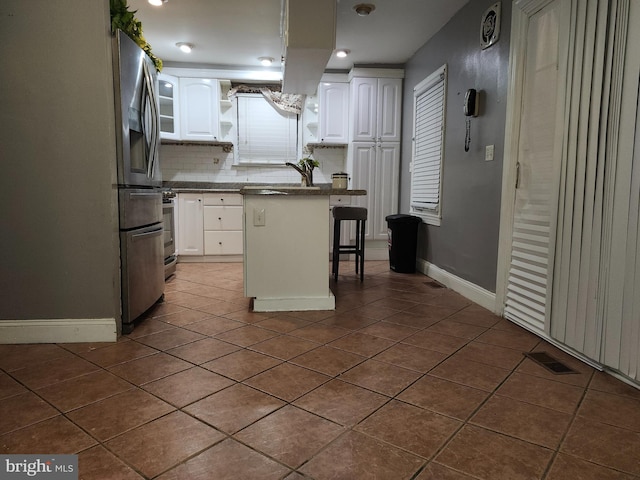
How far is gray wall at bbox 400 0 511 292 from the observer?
9.87 feet

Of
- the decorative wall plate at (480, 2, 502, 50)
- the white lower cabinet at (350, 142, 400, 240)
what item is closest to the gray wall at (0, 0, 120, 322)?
the decorative wall plate at (480, 2, 502, 50)

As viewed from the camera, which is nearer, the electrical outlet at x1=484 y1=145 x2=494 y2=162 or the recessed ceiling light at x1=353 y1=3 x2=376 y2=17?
the electrical outlet at x1=484 y1=145 x2=494 y2=162

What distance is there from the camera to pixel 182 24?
13.2ft

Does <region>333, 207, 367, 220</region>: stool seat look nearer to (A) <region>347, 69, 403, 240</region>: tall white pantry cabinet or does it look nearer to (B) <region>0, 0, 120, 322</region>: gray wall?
(A) <region>347, 69, 403, 240</region>: tall white pantry cabinet

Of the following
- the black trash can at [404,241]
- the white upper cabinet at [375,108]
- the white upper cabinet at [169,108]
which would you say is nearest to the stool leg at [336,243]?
the black trash can at [404,241]

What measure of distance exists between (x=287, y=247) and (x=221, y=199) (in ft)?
7.83

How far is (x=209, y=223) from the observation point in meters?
5.07

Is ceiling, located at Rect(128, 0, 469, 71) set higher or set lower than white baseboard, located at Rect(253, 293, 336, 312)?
higher

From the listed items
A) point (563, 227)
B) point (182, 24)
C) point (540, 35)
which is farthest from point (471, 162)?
point (182, 24)

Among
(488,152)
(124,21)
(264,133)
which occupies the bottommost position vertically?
(488,152)

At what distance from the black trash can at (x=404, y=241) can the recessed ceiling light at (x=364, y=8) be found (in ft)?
6.61

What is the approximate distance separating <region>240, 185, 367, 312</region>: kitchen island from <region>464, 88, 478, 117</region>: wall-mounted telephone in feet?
4.12

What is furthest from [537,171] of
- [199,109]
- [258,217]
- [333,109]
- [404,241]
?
[199,109]

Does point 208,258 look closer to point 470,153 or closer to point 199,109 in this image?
point 199,109
